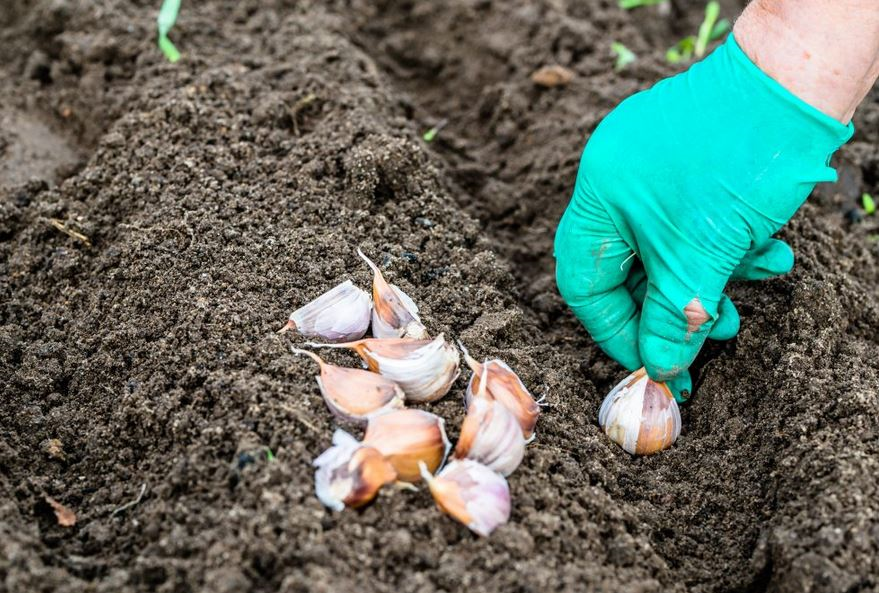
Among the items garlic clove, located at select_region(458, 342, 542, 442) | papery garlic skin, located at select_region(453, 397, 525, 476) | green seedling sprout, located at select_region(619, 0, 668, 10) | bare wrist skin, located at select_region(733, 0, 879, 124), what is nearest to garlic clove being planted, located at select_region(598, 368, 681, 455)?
garlic clove, located at select_region(458, 342, 542, 442)

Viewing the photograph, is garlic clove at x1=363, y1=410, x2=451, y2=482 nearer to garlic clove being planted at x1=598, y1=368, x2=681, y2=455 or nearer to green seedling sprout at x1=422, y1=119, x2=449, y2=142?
garlic clove being planted at x1=598, y1=368, x2=681, y2=455

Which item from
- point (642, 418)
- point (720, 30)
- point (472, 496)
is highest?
point (472, 496)

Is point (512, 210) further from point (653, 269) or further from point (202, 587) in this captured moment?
point (202, 587)

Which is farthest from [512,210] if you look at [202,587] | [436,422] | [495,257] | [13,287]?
[202,587]

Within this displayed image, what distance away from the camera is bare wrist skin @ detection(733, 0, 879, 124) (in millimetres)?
2055

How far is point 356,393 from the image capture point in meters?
1.99

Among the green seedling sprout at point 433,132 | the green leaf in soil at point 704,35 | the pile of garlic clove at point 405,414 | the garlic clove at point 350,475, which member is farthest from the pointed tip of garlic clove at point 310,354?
the green leaf in soil at point 704,35

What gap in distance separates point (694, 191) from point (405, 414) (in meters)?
0.89

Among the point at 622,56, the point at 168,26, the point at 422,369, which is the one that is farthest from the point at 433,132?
the point at 422,369

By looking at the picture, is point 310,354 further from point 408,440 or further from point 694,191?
point 694,191

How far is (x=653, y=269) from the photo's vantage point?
2.29 m

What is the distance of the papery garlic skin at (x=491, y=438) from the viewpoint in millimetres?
1913

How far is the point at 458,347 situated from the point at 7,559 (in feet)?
3.60

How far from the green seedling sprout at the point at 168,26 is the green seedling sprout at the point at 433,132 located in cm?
95
